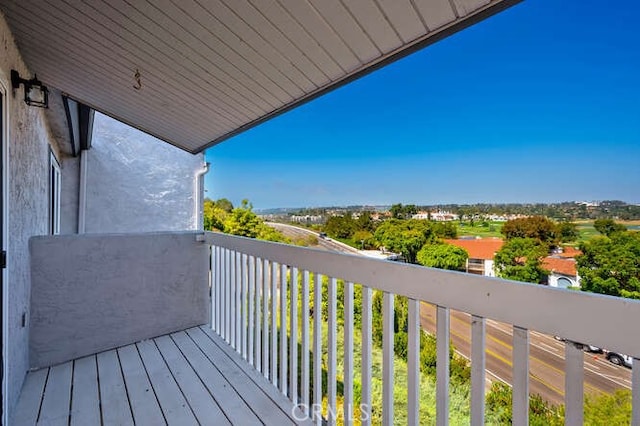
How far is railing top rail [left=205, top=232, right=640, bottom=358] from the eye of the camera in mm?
833

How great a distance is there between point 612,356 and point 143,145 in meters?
7.70

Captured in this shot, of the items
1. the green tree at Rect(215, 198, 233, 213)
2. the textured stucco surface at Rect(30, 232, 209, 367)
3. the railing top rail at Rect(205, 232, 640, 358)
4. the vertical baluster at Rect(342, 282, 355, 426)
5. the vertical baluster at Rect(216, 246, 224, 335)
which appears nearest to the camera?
the railing top rail at Rect(205, 232, 640, 358)

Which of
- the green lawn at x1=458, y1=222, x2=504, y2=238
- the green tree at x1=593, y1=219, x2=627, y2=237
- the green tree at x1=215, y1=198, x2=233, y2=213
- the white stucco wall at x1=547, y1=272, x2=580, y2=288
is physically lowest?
the white stucco wall at x1=547, y1=272, x2=580, y2=288

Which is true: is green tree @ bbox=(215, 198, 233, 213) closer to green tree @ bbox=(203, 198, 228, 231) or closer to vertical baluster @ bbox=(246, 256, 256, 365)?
green tree @ bbox=(203, 198, 228, 231)

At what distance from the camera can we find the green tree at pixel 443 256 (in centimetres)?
127

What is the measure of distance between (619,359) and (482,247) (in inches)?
18.8

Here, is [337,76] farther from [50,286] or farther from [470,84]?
[50,286]

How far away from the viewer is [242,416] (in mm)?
2088

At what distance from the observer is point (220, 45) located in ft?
6.02

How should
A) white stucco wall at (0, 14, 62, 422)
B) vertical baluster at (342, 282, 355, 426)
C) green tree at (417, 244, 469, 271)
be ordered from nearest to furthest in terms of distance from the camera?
green tree at (417, 244, 469, 271)
vertical baluster at (342, 282, 355, 426)
white stucco wall at (0, 14, 62, 422)

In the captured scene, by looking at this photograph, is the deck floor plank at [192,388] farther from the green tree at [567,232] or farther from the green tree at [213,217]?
the green tree at [213,217]

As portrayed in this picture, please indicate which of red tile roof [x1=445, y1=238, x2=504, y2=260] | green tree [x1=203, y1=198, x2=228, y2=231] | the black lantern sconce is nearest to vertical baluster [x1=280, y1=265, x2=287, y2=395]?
red tile roof [x1=445, y1=238, x2=504, y2=260]

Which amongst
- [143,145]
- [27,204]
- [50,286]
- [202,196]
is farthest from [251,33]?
[202,196]

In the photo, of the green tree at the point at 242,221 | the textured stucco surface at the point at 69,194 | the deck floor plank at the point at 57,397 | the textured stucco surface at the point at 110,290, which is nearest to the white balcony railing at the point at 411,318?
the textured stucco surface at the point at 110,290
